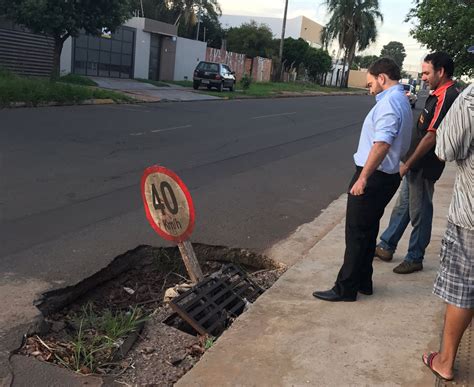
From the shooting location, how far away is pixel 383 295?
424 centimetres

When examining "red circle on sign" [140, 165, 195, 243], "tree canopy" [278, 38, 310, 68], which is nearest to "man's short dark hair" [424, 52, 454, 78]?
"red circle on sign" [140, 165, 195, 243]

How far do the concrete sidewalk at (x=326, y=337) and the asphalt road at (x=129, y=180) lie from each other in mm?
1508

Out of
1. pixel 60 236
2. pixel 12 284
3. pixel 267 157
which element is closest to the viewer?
pixel 12 284

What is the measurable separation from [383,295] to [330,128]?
14032 mm

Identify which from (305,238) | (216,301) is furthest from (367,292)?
(305,238)

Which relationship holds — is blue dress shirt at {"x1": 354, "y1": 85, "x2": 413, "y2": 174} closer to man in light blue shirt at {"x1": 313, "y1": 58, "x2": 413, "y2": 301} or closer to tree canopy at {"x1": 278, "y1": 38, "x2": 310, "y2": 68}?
man in light blue shirt at {"x1": 313, "y1": 58, "x2": 413, "y2": 301}

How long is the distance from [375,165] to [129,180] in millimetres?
4760

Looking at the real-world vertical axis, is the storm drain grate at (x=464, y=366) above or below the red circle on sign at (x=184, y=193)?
below

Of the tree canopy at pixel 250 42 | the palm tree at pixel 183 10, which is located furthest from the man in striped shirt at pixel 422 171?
the tree canopy at pixel 250 42

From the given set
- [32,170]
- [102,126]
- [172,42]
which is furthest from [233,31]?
[32,170]

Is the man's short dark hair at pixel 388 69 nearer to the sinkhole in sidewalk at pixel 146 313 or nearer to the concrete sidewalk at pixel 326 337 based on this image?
the concrete sidewalk at pixel 326 337

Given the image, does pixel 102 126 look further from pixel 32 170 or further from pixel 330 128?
pixel 330 128

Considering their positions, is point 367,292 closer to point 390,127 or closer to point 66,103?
point 390,127

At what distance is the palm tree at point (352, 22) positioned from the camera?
191 ft
